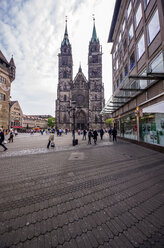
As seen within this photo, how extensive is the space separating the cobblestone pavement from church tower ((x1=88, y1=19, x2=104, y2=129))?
4484 cm

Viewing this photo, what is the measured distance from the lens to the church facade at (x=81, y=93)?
49.2 meters

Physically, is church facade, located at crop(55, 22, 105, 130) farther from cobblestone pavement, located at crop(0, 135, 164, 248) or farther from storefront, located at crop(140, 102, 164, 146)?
cobblestone pavement, located at crop(0, 135, 164, 248)

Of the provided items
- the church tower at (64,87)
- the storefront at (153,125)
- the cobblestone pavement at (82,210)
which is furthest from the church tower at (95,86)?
the cobblestone pavement at (82,210)

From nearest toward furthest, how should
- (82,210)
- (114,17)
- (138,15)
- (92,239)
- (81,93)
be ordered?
(92,239)
(82,210)
(138,15)
(114,17)
(81,93)

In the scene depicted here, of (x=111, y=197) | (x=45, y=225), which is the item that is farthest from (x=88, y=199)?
(x=45, y=225)

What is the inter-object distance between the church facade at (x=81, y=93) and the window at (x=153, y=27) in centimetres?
3982

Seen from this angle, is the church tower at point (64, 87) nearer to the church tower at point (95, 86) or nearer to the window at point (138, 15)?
the church tower at point (95, 86)

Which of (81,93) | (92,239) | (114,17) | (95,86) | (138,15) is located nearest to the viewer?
(92,239)

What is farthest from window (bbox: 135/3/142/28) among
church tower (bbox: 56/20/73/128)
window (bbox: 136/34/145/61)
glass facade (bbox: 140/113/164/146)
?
church tower (bbox: 56/20/73/128)

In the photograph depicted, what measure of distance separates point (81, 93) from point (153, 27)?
145 feet

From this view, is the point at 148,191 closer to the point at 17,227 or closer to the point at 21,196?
the point at 17,227

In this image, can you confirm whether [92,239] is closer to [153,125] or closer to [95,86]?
→ [153,125]

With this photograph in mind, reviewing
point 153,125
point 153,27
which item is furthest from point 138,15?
point 153,125

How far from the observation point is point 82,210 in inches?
89.3
